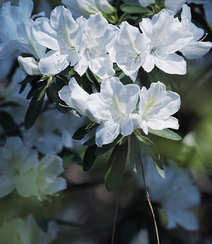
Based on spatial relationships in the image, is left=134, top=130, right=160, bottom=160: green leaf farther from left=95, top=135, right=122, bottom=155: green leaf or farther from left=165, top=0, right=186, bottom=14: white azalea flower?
left=165, top=0, right=186, bottom=14: white azalea flower

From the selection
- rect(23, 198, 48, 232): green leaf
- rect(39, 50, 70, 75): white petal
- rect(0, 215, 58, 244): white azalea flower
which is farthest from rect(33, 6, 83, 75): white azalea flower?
rect(0, 215, 58, 244): white azalea flower

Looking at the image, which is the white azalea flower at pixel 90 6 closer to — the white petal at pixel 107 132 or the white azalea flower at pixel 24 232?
the white petal at pixel 107 132

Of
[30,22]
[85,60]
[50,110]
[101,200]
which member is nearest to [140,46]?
[85,60]

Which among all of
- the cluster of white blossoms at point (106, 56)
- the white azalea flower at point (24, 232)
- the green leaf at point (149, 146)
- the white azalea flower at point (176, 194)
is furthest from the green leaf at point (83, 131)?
the white azalea flower at point (176, 194)

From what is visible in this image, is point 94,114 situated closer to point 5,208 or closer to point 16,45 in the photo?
point 16,45

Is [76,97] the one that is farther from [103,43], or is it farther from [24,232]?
[24,232]
